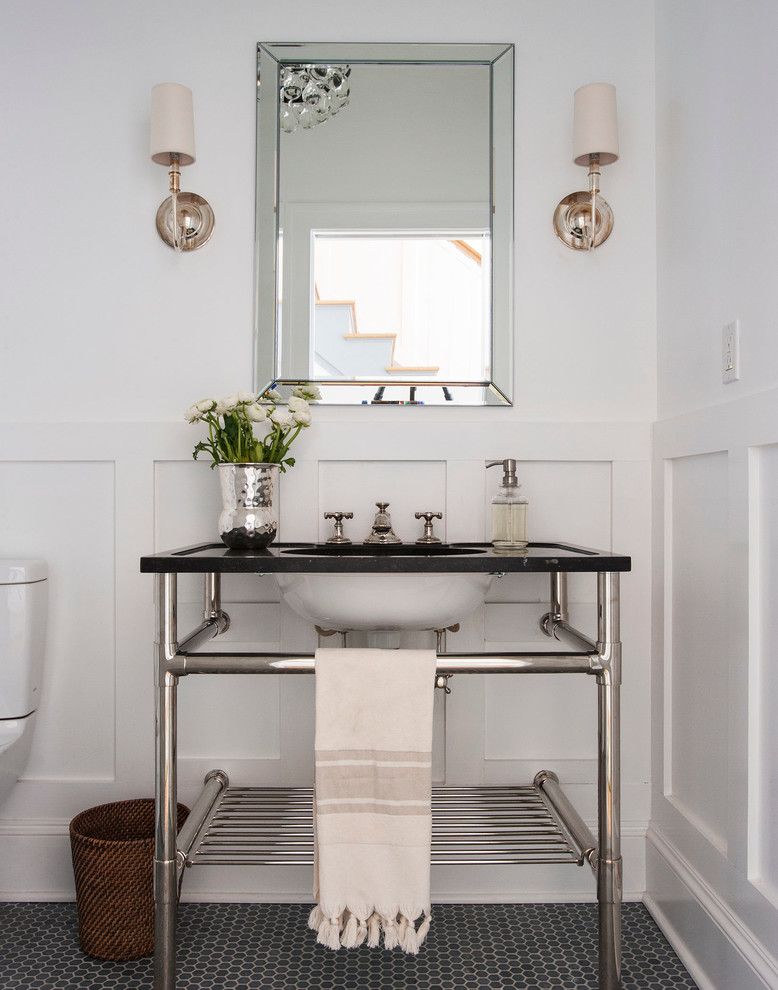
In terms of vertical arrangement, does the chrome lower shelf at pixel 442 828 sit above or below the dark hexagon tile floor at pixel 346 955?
above

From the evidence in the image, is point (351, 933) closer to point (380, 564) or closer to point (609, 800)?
point (609, 800)

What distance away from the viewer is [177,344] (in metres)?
1.79

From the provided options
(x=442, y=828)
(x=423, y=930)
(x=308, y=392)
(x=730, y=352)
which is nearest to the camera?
(x=423, y=930)

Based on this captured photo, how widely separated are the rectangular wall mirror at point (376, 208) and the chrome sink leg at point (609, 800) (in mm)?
660

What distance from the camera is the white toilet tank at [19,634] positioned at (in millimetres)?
1633

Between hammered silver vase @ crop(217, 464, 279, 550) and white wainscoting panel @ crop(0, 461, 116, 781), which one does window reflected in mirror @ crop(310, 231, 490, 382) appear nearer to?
hammered silver vase @ crop(217, 464, 279, 550)

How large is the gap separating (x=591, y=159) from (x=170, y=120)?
3.04ft

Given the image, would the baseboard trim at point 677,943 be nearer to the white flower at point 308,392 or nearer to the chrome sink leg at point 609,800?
the chrome sink leg at point 609,800

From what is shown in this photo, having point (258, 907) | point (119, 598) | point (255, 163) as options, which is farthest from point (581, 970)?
point (255, 163)

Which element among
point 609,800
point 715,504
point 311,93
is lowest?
point 609,800

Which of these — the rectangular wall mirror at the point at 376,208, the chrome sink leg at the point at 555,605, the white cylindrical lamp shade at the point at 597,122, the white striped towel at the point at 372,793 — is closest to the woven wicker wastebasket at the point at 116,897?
the white striped towel at the point at 372,793

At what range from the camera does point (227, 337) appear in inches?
70.6

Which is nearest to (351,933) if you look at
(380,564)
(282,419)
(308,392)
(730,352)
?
(380,564)

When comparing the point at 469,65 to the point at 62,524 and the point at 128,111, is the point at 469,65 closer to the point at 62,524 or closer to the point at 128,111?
the point at 128,111
